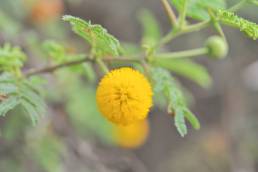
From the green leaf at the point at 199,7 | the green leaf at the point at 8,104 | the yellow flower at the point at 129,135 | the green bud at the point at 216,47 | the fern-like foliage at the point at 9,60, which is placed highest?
the yellow flower at the point at 129,135

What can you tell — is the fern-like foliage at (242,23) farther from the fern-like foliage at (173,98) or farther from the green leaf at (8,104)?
the green leaf at (8,104)

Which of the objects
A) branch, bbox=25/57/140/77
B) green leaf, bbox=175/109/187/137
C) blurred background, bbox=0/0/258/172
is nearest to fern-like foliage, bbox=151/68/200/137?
green leaf, bbox=175/109/187/137

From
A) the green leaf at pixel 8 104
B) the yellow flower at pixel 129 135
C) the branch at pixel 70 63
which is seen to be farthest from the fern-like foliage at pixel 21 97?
the yellow flower at pixel 129 135

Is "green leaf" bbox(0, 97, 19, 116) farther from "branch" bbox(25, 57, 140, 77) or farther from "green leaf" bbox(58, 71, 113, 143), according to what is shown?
"green leaf" bbox(58, 71, 113, 143)

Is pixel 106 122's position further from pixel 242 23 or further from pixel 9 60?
pixel 242 23

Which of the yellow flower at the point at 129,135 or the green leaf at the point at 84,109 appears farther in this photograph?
the yellow flower at the point at 129,135

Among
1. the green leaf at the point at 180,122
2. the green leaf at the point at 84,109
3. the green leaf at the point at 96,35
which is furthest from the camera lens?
the green leaf at the point at 84,109

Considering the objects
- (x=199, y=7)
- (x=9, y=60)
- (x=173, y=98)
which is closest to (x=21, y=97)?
(x=9, y=60)

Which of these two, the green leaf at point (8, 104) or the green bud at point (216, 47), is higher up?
the green bud at point (216, 47)
